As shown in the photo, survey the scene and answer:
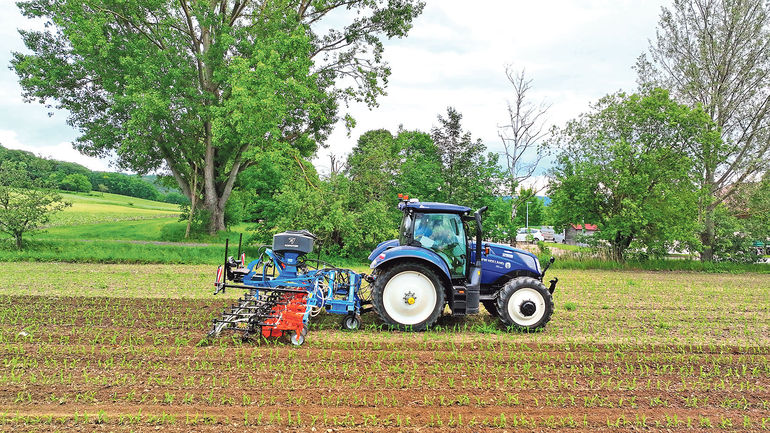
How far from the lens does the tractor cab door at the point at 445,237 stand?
7398mm

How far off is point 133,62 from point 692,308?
829 inches

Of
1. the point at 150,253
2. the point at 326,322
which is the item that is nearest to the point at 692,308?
the point at 326,322

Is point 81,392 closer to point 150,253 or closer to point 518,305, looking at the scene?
point 518,305

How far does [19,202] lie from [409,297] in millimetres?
17064

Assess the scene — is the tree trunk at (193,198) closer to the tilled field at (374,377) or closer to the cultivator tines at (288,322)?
the tilled field at (374,377)

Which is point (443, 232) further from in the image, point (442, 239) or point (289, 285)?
point (289, 285)

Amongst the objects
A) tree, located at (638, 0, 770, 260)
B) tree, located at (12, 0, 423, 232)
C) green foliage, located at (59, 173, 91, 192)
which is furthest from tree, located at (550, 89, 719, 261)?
green foliage, located at (59, 173, 91, 192)

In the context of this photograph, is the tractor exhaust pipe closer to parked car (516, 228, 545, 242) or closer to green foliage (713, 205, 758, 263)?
parked car (516, 228, 545, 242)

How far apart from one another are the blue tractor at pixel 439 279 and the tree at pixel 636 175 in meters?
14.2

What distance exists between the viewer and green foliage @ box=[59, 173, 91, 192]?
48.6 meters

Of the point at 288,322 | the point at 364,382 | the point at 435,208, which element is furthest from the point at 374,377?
the point at 435,208

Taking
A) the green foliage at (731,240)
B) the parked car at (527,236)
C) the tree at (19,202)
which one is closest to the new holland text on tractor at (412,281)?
the parked car at (527,236)

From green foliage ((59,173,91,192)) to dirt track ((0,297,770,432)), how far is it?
5100cm

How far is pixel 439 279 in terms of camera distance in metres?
7.25
